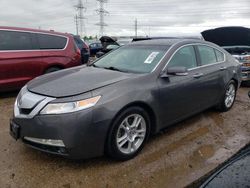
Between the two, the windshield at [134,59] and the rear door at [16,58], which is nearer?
the windshield at [134,59]

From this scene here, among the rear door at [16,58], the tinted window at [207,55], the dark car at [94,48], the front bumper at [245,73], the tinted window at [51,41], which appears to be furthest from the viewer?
the dark car at [94,48]

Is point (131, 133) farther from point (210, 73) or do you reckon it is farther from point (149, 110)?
point (210, 73)

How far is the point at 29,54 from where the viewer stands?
21.0 ft

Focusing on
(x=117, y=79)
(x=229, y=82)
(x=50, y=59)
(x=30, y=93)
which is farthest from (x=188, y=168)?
(x=50, y=59)

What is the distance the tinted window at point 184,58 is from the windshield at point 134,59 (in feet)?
0.63

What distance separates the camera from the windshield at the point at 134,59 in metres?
3.84

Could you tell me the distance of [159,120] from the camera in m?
3.73

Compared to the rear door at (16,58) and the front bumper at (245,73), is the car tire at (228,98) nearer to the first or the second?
the front bumper at (245,73)

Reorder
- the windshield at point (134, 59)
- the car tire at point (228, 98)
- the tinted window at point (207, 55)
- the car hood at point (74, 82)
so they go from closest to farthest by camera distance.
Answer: the car hood at point (74, 82) → the windshield at point (134, 59) → the tinted window at point (207, 55) → the car tire at point (228, 98)

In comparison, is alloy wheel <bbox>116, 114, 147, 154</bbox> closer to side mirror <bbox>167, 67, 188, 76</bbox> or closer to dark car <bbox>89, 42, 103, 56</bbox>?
side mirror <bbox>167, 67, 188, 76</bbox>

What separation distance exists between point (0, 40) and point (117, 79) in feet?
12.9

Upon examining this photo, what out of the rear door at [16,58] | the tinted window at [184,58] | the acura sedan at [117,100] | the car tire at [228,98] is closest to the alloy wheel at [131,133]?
the acura sedan at [117,100]

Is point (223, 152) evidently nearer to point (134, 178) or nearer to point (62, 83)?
point (134, 178)

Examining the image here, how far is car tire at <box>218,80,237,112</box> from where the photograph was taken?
5293 millimetres
